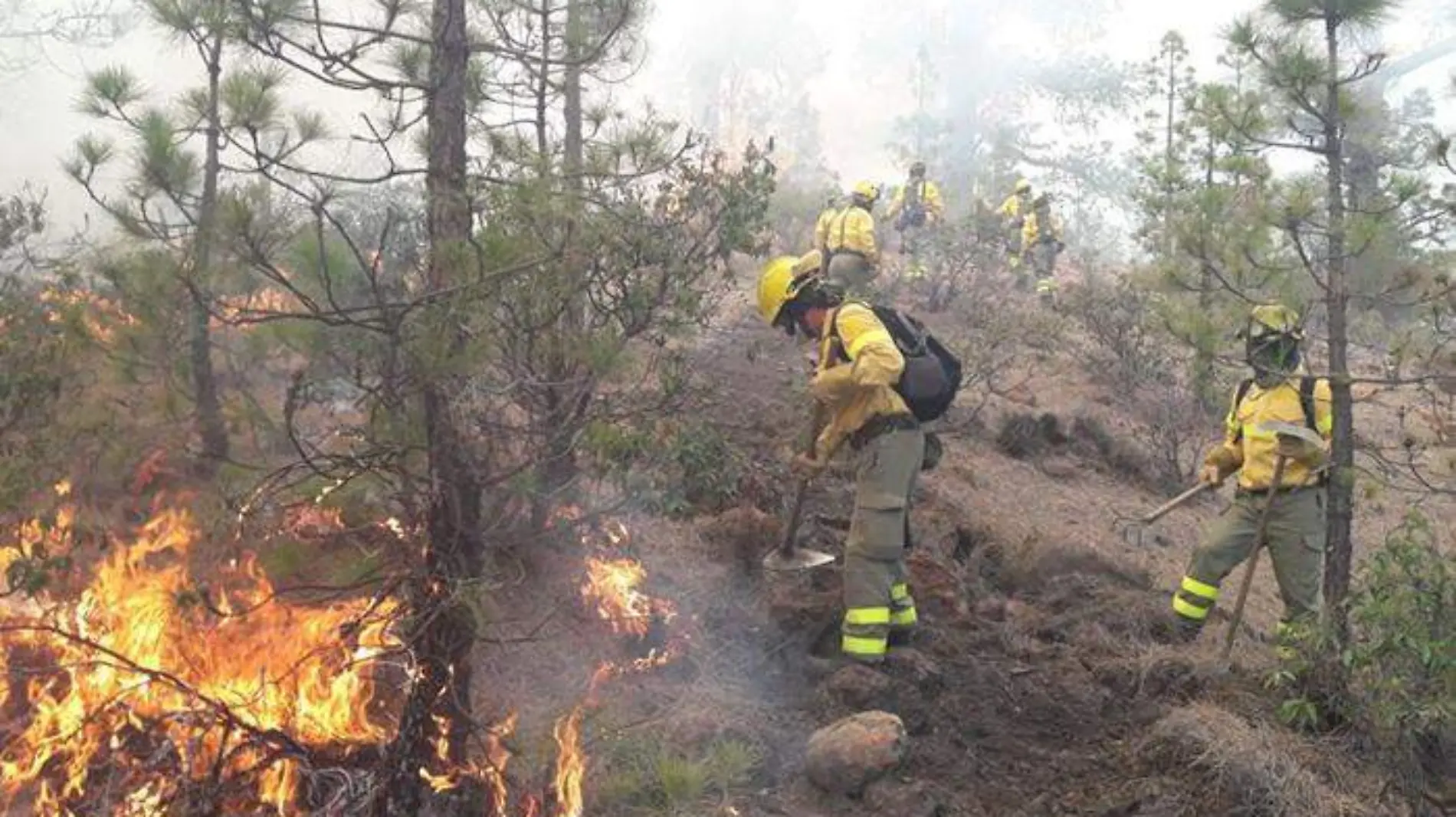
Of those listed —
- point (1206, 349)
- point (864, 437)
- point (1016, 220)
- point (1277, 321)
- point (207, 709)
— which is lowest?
point (207, 709)

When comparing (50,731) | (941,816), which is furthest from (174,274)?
(941,816)

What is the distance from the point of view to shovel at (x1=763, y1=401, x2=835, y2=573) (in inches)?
213

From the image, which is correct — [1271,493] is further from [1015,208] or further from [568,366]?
[1015,208]

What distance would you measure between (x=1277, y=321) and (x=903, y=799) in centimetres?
305

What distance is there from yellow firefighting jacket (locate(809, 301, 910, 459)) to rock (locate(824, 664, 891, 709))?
109 cm

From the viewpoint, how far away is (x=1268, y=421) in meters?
5.26

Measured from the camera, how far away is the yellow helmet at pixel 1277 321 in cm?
523

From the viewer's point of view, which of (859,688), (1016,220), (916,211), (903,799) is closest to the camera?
(903,799)

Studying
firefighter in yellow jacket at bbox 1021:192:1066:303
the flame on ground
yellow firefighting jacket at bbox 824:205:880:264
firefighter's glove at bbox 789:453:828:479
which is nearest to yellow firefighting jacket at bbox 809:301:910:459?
firefighter's glove at bbox 789:453:828:479

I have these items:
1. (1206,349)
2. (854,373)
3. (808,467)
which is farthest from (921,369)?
(1206,349)

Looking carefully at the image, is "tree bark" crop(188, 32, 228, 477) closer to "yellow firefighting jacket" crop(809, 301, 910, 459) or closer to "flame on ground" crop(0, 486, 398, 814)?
"flame on ground" crop(0, 486, 398, 814)

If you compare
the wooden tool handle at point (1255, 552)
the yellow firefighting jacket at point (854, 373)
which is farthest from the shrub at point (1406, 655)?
the yellow firefighting jacket at point (854, 373)

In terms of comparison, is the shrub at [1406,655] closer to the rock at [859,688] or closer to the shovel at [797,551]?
the rock at [859,688]

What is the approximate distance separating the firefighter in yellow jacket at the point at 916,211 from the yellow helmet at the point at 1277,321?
34.2 ft
